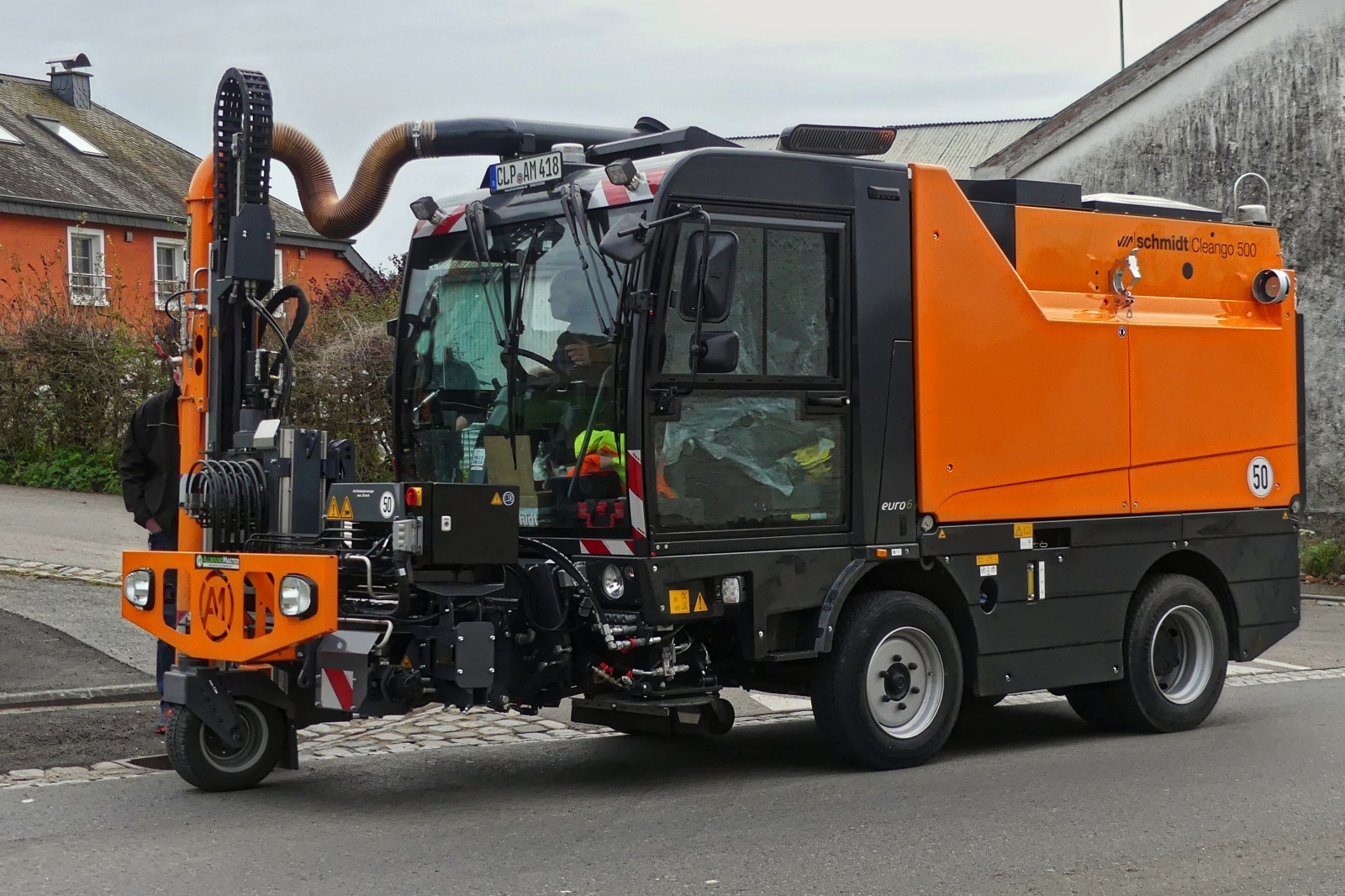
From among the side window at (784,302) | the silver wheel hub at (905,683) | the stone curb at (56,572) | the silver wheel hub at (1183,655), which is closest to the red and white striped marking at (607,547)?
the side window at (784,302)

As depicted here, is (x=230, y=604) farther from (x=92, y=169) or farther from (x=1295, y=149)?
(x=92, y=169)

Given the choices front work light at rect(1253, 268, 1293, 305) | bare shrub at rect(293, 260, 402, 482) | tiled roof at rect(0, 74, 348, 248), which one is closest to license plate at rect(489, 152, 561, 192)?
front work light at rect(1253, 268, 1293, 305)

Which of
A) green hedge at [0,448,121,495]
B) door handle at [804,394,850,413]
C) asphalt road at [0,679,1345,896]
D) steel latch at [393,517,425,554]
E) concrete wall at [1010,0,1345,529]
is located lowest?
asphalt road at [0,679,1345,896]

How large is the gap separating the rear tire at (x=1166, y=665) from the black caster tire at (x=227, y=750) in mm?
4580

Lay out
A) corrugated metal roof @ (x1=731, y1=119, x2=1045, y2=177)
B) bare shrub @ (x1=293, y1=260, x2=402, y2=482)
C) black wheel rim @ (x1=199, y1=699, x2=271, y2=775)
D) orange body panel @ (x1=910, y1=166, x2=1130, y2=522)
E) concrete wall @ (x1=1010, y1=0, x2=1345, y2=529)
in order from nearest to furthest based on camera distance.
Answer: black wheel rim @ (x1=199, y1=699, x2=271, y2=775)
orange body panel @ (x1=910, y1=166, x2=1130, y2=522)
bare shrub @ (x1=293, y1=260, x2=402, y2=482)
concrete wall @ (x1=1010, y1=0, x2=1345, y2=529)
corrugated metal roof @ (x1=731, y1=119, x2=1045, y2=177)

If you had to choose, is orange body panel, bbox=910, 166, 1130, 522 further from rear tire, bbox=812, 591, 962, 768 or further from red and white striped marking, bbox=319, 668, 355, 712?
red and white striped marking, bbox=319, 668, 355, 712

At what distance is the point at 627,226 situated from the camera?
726cm

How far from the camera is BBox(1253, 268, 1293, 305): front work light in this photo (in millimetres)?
9789

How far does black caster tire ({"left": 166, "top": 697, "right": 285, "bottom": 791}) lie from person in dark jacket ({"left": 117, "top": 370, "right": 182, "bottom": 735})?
1.77 meters

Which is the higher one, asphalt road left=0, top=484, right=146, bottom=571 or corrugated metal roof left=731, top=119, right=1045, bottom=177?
corrugated metal roof left=731, top=119, right=1045, bottom=177

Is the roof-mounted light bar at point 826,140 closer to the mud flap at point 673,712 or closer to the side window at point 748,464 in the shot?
the side window at point 748,464

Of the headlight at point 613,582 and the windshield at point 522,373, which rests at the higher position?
the windshield at point 522,373

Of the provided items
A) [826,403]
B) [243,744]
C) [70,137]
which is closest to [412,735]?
[243,744]

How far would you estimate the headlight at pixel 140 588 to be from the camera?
24.4ft
